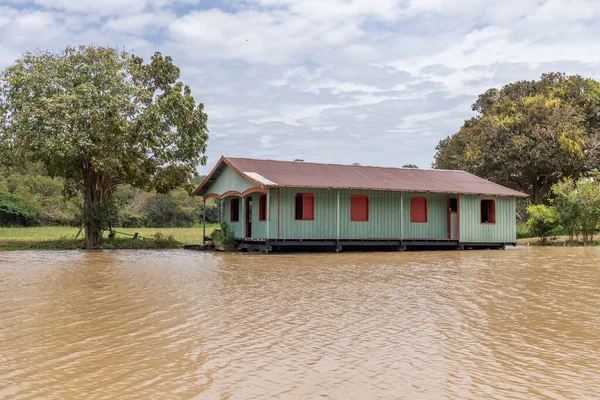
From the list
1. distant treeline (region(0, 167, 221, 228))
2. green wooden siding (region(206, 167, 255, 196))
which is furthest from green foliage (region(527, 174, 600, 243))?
distant treeline (region(0, 167, 221, 228))

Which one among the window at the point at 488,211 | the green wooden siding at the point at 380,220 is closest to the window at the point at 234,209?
the green wooden siding at the point at 380,220

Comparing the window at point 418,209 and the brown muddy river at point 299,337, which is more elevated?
the window at point 418,209

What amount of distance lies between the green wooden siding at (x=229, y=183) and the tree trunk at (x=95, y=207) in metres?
4.49

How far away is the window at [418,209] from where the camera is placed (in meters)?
23.0

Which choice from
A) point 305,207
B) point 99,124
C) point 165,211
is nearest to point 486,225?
point 305,207

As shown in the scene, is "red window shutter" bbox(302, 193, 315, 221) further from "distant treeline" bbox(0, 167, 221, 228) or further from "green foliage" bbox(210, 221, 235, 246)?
"distant treeline" bbox(0, 167, 221, 228)

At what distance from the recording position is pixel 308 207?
69.1 feet

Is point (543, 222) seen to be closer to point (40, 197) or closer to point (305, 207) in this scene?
point (305, 207)

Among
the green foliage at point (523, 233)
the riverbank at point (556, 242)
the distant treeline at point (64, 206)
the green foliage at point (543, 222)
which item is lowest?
the riverbank at point (556, 242)

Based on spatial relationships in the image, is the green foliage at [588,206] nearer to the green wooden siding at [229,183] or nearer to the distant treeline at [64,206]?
the green wooden siding at [229,183]

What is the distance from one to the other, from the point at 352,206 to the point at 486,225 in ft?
20.2

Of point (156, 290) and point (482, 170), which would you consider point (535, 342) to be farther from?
point (482, 170)

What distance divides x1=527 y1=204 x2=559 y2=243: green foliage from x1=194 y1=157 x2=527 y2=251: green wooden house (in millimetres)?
2610

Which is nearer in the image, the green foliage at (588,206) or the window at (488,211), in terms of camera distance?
the window at (488,211)
